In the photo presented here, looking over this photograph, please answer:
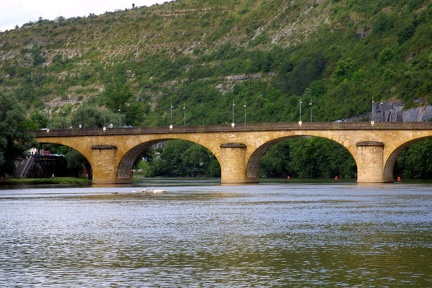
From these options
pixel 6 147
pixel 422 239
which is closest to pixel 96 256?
pixel 422 239

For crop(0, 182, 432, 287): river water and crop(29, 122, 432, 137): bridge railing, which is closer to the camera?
crop(0, 182, 432, 287): river water

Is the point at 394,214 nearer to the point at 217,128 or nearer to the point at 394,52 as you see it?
the point at 217,128

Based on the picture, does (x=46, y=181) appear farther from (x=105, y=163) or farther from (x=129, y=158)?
(x=129, y=158)

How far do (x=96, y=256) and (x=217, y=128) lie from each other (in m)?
77.2

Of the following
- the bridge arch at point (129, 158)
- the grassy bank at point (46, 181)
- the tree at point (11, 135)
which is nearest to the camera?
the tree at point (11, 135)

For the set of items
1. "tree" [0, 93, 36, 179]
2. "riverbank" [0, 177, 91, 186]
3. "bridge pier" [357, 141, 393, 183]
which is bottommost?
"riverbank" [0, 177, 91, 186]

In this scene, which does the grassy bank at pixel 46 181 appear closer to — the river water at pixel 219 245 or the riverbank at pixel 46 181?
the riverbank at pixel 46 181

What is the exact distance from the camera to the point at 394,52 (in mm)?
172125

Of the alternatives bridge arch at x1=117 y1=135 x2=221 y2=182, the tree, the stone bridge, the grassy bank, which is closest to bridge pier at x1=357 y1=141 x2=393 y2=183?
the stone bridge

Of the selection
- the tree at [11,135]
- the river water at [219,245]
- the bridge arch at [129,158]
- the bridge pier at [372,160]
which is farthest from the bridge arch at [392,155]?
the river water at [219,245]

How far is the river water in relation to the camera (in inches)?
1251

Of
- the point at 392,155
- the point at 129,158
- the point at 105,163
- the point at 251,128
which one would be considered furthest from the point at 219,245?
the point at 129,158

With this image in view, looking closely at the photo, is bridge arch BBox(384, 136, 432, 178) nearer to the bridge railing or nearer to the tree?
the bridge railing

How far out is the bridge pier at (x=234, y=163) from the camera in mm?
111062
